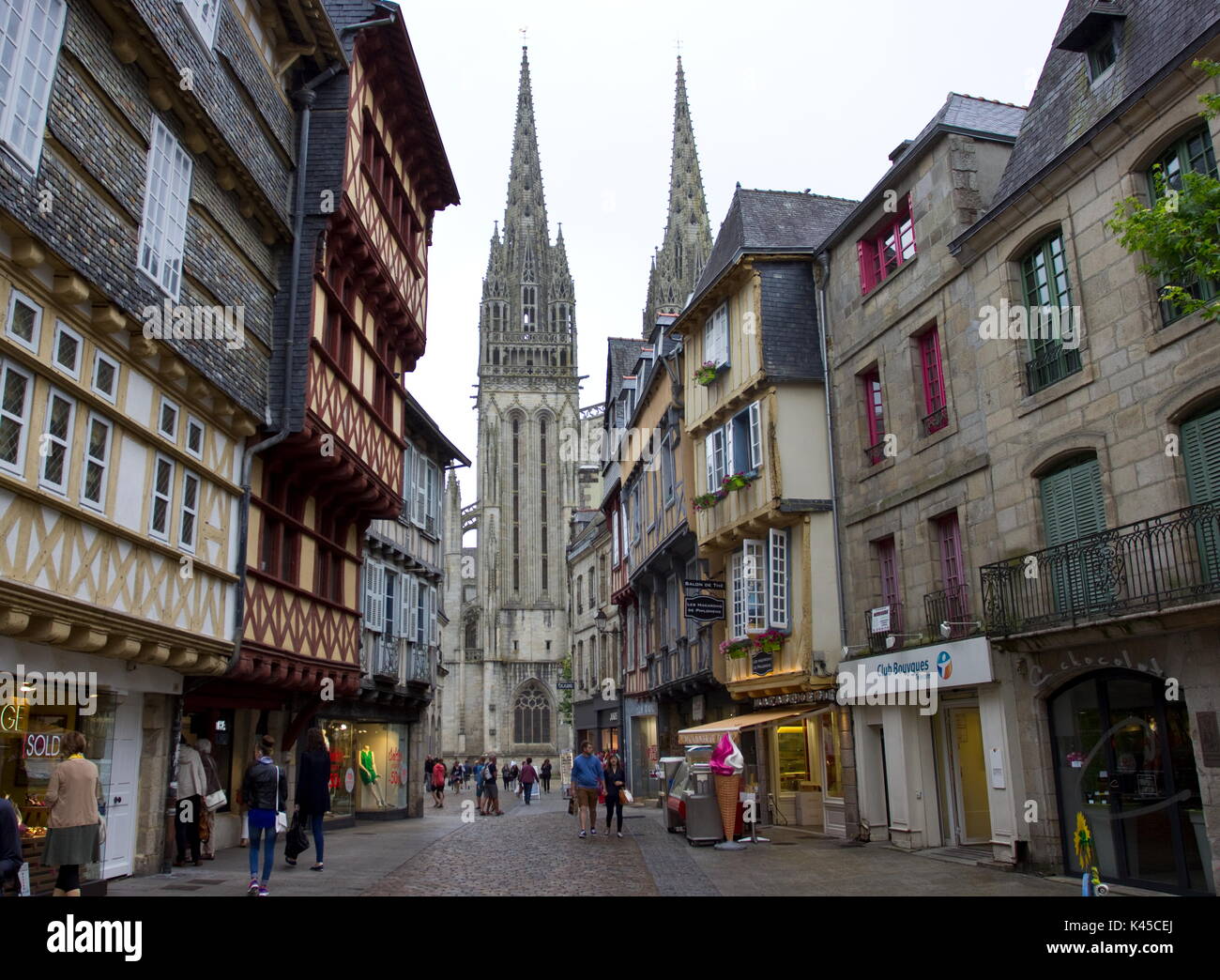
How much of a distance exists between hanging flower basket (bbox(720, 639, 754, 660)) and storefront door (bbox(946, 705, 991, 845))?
16.0 ft

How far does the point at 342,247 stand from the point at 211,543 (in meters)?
5.65

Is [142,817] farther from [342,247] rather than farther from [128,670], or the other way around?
[342,247]

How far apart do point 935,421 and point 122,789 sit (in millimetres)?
11937

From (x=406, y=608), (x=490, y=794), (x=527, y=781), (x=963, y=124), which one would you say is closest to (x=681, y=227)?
(x=527, y=781)

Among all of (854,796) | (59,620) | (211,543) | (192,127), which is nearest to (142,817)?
(211,543)

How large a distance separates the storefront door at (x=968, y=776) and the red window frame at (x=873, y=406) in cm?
471

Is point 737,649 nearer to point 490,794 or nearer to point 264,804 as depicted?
point 264,804

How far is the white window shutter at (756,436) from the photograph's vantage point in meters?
18.7

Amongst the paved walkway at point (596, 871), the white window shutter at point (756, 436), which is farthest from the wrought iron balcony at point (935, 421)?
the paved walkway at point (596, 871)

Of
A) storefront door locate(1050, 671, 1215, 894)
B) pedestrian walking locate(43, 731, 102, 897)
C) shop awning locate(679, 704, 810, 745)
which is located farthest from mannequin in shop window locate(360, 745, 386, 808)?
storefront door locate(1050, 671, 1215, 894)

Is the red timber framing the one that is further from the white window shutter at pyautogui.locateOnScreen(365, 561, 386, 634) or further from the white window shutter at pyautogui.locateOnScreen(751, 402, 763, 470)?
the white window shutter at pyautogui.locateOnScreen(751, 402, 763, 470)

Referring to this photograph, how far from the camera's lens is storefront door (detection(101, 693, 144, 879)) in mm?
11664

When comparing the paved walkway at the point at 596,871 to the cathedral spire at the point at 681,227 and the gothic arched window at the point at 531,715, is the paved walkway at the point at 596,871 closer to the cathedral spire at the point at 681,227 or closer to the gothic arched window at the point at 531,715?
the gothic arched window at the point at 531,715

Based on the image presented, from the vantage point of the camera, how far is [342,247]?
16.2 metres
